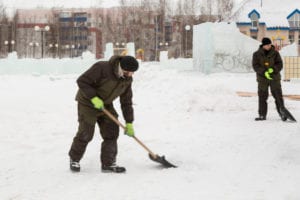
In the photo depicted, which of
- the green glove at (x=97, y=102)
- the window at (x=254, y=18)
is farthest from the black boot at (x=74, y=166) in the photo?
the window at (x=254, y=18)

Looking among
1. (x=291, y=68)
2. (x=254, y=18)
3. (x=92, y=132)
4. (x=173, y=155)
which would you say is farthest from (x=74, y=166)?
(x=254, y=18)

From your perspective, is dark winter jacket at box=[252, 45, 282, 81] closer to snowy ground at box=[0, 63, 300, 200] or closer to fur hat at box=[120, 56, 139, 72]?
snowy ground at box=[0, 63, 300, 200]

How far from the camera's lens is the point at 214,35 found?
917 inches

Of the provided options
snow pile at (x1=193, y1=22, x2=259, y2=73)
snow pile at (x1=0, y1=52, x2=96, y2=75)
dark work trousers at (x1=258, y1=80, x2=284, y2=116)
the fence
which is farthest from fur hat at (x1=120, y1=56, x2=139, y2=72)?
snow pile at (x1=0, y1=52, x2=96, y2=75)

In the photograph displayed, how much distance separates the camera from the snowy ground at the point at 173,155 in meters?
4.10

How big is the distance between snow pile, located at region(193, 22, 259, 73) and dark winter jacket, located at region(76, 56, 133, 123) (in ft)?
62.7

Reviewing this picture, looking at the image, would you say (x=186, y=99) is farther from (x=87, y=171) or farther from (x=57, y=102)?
(x=87, y=171)

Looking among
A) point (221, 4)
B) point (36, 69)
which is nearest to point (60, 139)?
point (36, 69)

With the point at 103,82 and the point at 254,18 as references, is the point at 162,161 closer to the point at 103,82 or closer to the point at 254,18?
the point at 103,82

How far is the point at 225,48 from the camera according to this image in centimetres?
2348

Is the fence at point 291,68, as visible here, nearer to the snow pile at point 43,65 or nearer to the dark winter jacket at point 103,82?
the snow pile at point 43,65

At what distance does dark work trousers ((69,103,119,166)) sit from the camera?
4.75m

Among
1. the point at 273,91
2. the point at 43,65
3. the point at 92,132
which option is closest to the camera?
the point at 92,132

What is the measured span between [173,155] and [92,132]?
4.39 ft
